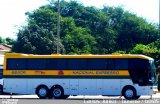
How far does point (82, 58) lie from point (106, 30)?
38536 mm

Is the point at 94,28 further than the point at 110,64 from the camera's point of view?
Yes

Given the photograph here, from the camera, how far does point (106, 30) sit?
225ft

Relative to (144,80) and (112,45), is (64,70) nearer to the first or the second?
(144,80)

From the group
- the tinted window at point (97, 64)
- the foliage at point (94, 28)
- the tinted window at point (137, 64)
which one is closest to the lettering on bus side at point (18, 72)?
the tinted window at point (97, 64)

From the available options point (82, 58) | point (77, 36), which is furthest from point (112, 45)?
point (82, 58)

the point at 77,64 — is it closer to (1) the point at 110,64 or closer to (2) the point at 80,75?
(2) the point at 80,75

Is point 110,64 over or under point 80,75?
over

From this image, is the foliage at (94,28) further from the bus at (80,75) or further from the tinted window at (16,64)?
the bus at (80,75)

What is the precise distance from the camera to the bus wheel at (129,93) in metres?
29.5

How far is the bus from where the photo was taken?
29703 mm

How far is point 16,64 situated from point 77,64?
4004mm

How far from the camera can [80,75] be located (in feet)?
99.8

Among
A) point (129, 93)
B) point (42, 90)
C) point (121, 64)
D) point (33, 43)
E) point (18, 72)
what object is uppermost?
point (33, 43)

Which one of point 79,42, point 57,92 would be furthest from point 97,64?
point 79,42
